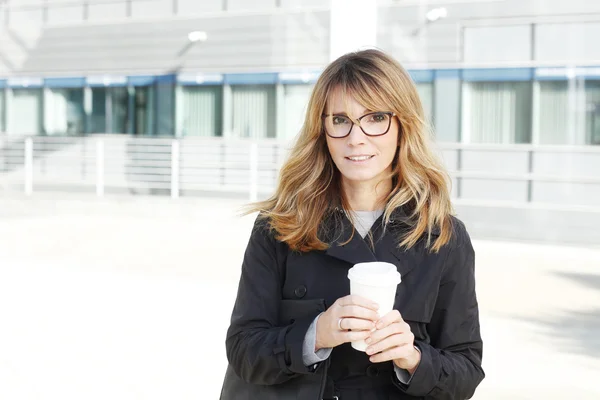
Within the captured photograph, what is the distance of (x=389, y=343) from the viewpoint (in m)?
1.37

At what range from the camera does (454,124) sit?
9.09 metres

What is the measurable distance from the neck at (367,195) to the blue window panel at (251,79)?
1079 centimetres

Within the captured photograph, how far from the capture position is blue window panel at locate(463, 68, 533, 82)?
8203mm

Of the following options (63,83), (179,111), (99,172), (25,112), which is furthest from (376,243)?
(25,112)

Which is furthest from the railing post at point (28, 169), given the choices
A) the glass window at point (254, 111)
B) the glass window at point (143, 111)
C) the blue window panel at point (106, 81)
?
the glass window at point (254, 111)

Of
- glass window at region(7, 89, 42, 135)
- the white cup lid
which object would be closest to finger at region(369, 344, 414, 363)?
the white cup lid

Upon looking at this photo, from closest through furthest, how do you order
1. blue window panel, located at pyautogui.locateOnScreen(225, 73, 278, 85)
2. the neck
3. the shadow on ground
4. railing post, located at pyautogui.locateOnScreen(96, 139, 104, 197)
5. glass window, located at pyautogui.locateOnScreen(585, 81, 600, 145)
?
the neck < the shadow on ground < glass window, located at pyautogui.locateOnScreen(585, 81, 600, 145) < blue window panel, located at pyautogui.locateOnScreen(225, 73, 278, 85) < railing post, located at pyautogui.locateOnScreen(96, 139, 104, 197)

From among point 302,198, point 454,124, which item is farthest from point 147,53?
point 302,198

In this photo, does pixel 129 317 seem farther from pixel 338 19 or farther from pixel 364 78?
pixel 364 78

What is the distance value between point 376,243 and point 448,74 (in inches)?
289

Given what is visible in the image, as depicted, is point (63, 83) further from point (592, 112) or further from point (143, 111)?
point (592, 112)

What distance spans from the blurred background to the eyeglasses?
0.42 m

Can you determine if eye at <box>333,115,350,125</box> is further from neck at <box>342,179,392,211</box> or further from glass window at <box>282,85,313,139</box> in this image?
glass window at <box>282,85,313,139</box>

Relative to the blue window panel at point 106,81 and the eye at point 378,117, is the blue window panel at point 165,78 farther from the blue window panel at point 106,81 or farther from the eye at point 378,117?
the eye at point 378,117
